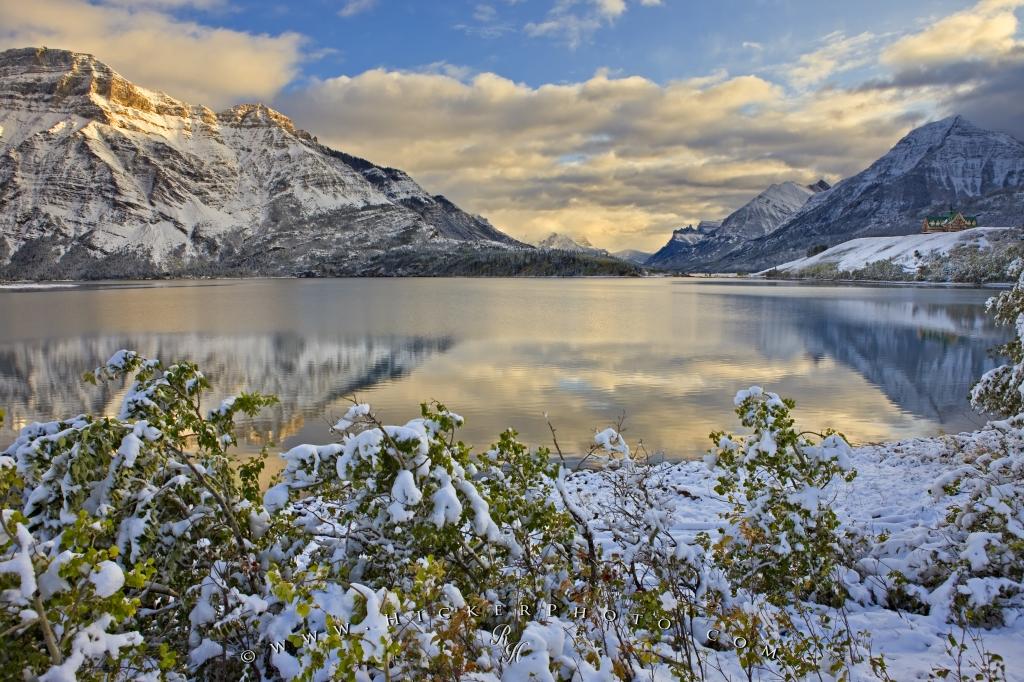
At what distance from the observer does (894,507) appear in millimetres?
12812

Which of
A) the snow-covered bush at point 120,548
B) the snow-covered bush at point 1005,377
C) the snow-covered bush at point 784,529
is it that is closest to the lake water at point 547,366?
the snow-covered bush at point 1005,377

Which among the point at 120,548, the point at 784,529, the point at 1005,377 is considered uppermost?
the point at 120,548

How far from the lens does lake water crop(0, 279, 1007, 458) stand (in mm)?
24297

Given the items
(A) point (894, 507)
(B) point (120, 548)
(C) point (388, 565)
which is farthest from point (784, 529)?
(A) point (894, 507)

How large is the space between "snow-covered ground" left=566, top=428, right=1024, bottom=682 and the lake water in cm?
389

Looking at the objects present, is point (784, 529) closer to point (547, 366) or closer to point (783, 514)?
point (783, 514)

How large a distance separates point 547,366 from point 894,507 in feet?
78.4

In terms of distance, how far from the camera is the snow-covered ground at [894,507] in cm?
630

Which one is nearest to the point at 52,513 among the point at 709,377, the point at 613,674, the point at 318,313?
the point at 613,674

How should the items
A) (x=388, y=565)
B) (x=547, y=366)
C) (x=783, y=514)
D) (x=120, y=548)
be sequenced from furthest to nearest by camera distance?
(x=547, y=366)
(x=783, y=514)
(x=388, y=565)
(x=120, y=548)

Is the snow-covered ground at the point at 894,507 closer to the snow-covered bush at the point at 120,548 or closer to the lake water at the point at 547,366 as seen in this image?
the lake water at the point at 547,366

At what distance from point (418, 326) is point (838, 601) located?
51374 millimetres

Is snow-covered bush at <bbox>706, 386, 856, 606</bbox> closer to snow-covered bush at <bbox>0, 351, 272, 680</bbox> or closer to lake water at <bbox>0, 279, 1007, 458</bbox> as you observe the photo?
snow-covered bush at <bbox>0, 351, 272, 680</bbox>

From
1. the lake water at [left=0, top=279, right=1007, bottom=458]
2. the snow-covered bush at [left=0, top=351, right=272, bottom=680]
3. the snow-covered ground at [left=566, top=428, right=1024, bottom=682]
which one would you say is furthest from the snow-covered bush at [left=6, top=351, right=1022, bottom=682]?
the lake water at [left=0, top=279, right=1007, bottom=458]
